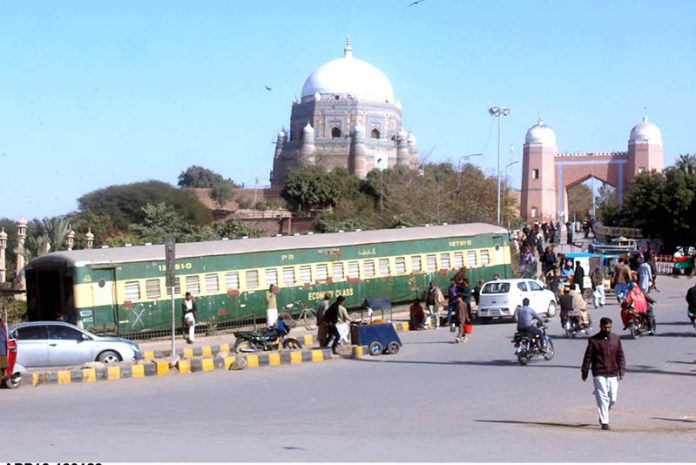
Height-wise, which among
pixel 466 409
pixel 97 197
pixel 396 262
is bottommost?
pixel 466 409

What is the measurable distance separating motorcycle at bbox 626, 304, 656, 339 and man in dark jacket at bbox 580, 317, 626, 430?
9.34m

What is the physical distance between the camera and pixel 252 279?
26.1 metres

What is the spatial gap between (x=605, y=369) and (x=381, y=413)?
314cm

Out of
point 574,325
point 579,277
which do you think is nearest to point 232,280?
point 574,325

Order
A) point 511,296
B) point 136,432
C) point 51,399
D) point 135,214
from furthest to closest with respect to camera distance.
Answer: point 135,214 < point 511,296 < point 51,399 < point 136,432

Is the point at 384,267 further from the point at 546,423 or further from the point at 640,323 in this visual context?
the point at 546,423

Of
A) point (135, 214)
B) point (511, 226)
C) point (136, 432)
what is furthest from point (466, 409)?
point (135, 214)

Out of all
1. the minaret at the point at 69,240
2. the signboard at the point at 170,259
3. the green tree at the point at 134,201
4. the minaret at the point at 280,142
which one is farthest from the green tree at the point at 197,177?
the signboard at the point at 170,259

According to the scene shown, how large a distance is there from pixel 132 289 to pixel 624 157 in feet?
205

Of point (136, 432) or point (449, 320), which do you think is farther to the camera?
point (449, 320)

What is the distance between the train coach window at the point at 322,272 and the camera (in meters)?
27.7

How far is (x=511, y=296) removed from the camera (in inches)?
1001

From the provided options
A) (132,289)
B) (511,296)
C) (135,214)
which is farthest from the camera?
(135,214)

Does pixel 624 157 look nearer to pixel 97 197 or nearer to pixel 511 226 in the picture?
pixel 511 226
